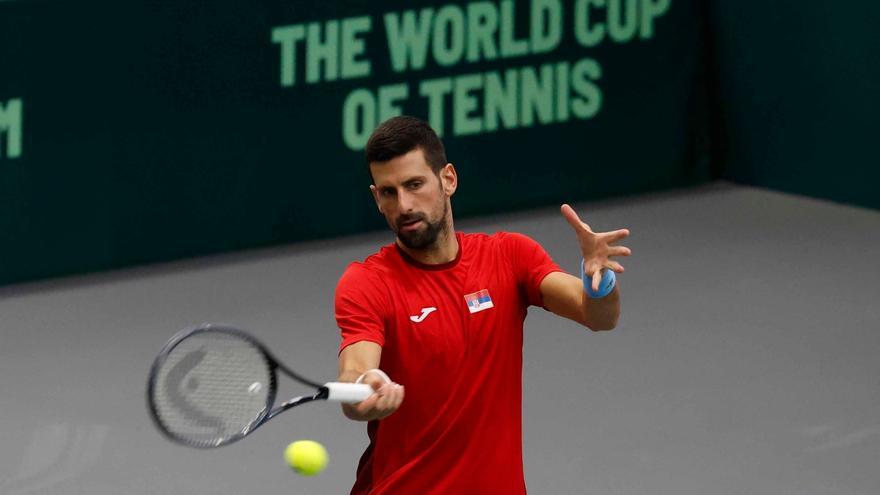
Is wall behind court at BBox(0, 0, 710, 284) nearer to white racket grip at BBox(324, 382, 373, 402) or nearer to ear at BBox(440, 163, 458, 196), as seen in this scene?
ear at BBox(440, 163, 458, 196)

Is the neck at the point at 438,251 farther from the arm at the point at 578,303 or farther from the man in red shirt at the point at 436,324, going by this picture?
the arm at the point at 578,303

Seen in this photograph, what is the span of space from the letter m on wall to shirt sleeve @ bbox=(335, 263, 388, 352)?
5244 millimetres

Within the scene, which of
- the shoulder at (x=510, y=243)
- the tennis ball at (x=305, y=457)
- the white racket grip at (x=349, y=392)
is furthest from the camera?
the shoulder at (x=510, y=243)

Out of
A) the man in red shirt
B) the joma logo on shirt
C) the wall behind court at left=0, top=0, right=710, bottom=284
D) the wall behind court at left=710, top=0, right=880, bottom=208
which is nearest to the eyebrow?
the man in red shirt

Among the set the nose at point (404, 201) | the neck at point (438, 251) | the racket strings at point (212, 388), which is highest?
the nose at point (404, 201)

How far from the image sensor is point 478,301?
438cm

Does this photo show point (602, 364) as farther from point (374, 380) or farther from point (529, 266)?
point (374, 380)

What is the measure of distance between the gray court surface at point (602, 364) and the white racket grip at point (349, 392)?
2.87 m

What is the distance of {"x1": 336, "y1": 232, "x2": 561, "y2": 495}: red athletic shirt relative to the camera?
4293 mm

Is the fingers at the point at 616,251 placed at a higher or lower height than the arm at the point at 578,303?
higher

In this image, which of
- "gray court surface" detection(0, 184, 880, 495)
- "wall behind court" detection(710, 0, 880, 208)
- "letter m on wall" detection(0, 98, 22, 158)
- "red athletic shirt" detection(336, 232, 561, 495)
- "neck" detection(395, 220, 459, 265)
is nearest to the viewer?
"red athletic shirt" detection(336, 232, 561, 495)

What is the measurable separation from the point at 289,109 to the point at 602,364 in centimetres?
283

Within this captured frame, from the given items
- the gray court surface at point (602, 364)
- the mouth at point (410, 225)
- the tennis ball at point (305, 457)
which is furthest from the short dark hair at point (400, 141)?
the gray court surface at point (602, 364)

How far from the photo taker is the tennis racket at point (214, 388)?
4102mm
